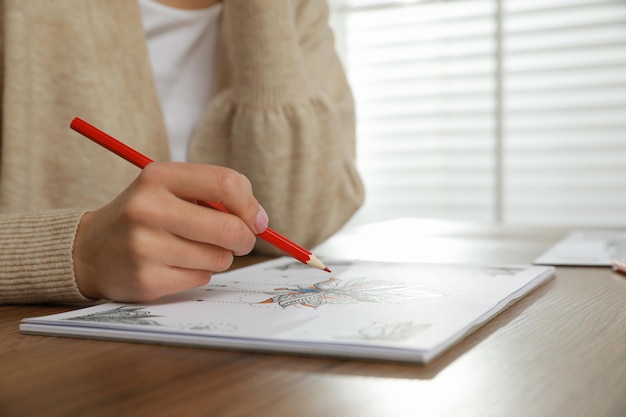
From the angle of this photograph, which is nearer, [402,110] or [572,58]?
[572,58]

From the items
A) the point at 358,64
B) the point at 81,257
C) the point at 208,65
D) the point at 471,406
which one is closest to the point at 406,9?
the point at 358,64

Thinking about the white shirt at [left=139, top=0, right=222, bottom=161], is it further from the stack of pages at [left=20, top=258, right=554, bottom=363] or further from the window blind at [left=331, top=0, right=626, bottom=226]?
the window blind at [left=331, top=0, right=626, bottom=226]

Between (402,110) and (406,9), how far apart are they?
381mm

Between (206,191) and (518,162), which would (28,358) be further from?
(518,162)

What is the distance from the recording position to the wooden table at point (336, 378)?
1.11ft

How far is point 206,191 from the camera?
1.75ft

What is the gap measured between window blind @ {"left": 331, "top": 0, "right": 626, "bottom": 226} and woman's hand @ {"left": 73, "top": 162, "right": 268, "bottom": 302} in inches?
85.8

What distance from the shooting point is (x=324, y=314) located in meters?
0.48

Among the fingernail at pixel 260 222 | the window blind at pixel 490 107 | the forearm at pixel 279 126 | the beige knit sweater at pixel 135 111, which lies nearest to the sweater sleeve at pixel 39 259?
the fingernail at pixel 260 222

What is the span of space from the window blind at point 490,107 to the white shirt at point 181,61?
1729mm

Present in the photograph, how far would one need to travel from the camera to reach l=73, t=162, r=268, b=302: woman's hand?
21.0 inches

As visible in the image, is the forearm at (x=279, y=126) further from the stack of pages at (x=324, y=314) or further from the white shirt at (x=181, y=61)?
the stack of pages at (x=324, y=314)

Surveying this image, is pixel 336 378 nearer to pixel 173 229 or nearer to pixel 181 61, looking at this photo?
pixel 173 229

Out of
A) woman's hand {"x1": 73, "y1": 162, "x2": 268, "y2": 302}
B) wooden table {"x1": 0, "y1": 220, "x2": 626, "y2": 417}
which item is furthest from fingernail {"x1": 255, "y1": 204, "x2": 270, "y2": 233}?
wooden table {"x1": 0, "y1": 220, "x2": 626, "y2": 417}
